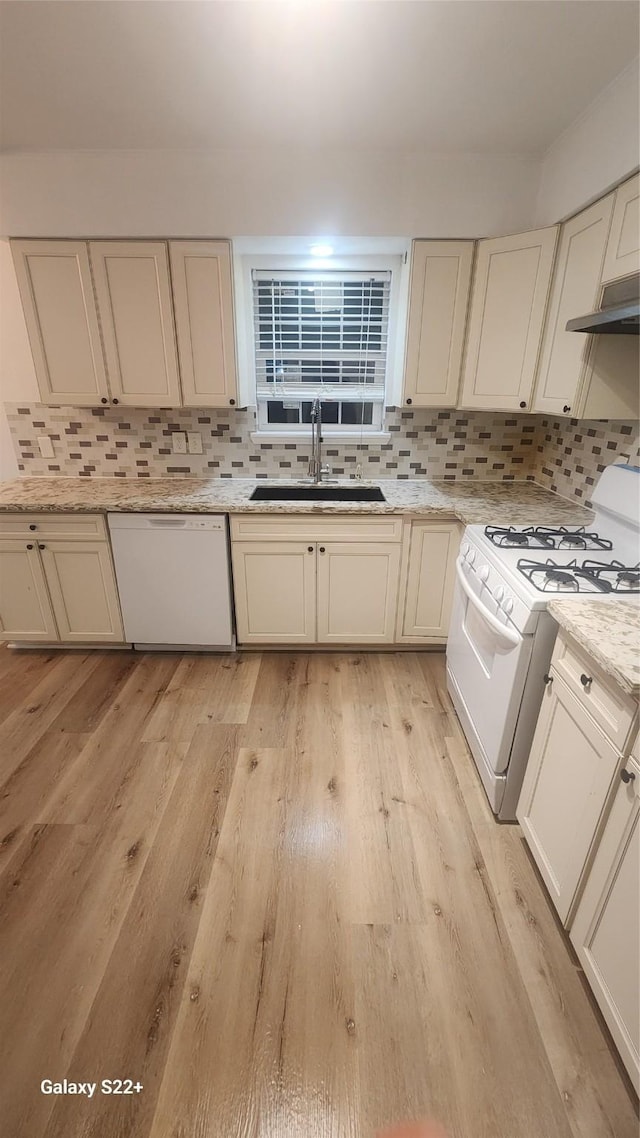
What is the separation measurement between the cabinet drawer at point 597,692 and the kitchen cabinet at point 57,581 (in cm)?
218

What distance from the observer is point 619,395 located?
1.91 m

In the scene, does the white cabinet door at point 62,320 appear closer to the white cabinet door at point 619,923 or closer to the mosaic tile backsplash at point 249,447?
the mosaic tile backsplash at point 249,447

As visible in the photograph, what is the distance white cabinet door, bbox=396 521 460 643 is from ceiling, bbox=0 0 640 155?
1681 mm

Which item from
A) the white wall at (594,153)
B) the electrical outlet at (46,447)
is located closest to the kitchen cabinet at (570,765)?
the white wall at (594,153)

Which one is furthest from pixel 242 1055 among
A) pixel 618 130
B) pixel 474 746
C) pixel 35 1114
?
pixel 618 130

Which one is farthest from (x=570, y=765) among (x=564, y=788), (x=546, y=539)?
(x=546, y=539)

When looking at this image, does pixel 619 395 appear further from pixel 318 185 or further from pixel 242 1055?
pixel 242 1055

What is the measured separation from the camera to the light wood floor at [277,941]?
3.45 feet

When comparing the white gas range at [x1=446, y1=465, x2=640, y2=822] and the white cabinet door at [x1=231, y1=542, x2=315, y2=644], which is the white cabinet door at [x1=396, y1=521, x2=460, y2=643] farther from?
the white cabinet door at [x1=231, y1=542, x2=315, y2=644]

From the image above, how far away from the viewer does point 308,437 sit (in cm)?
282

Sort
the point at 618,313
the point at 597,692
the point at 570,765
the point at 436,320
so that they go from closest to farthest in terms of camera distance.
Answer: the point at 597,692, the point at 570,765, the point at 618,313, the point at 436,320

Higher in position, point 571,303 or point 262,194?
point 262,194

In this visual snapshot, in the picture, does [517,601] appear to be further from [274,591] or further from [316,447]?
[316,447]

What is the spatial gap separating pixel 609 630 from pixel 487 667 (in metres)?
0.61
